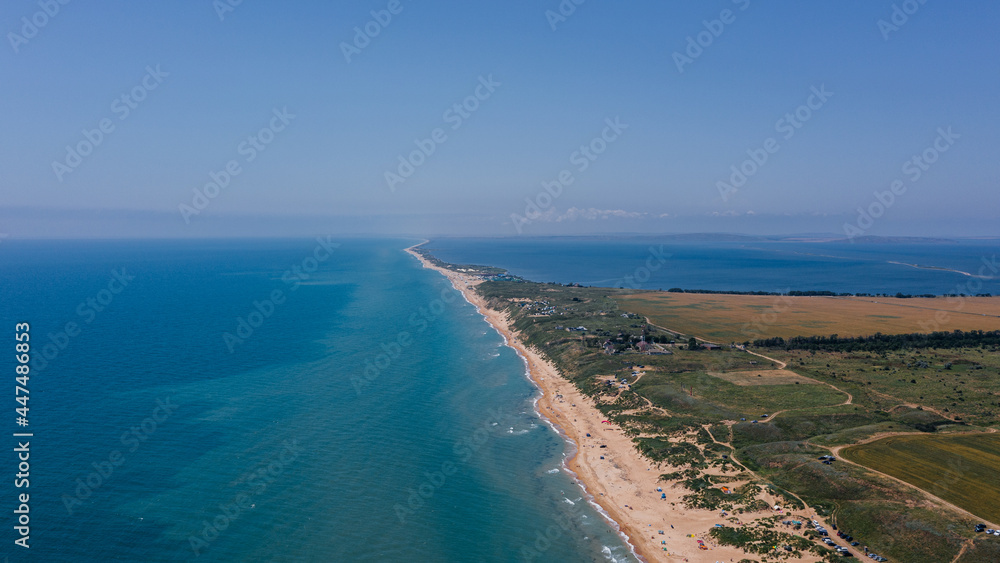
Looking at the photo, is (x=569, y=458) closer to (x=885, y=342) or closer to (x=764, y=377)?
(x=764, y=377)

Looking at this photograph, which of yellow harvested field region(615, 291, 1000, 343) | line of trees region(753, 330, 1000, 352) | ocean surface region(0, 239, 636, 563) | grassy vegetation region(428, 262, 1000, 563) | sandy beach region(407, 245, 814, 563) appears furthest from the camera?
yellow harvested field region(615, 291, 1000, 343)

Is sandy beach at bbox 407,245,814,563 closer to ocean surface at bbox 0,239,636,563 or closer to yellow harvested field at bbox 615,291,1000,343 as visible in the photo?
ocean surface at bbox 0,239,636,563

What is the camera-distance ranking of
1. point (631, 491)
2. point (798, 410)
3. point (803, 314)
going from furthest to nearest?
point (803, 314), point (798, 410), point (631, 491)

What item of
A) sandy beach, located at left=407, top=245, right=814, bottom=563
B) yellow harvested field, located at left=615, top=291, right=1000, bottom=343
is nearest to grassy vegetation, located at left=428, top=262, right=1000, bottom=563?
sandy beach, located at left=407, top=245, right=814, bottom=563

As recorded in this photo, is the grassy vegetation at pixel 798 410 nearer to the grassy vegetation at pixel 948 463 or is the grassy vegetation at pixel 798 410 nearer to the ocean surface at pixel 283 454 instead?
the grassy vegetation at pixel 948 463

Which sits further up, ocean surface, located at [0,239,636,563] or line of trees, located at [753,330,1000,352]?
line of trees, located at [753,330,1000,352]

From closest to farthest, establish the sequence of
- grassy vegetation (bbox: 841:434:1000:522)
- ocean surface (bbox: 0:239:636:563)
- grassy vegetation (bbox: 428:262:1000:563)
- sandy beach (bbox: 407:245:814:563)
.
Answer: ocean surface (bbox: 0:239:636:563) → grassy vegetation (bbox: 428:262:1000:563) → sandy beach (bbox: 407:245:814:563) → grassy vegetation (bbox: 841:434:1000:522)

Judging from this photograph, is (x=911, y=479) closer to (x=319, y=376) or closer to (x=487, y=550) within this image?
(x=487, y=550)

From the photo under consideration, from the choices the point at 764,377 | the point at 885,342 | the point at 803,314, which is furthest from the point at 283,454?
the point at 803,314
